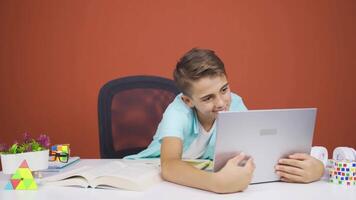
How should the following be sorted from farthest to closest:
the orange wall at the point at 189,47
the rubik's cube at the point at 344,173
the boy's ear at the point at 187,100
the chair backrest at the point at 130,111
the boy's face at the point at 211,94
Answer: the orange wall at the point at 189,47, the chair backrest at the point at 130,111, the boy's ear at the point at 187,100, the boy's face at the point at 211,94, the rubik's cube at the point at 344,173

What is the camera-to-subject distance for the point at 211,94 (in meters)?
1.38

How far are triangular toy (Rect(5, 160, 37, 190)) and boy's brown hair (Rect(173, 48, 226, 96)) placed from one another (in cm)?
55

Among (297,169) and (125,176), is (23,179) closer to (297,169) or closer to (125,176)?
(125,176)

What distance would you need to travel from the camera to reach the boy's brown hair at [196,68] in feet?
4.57

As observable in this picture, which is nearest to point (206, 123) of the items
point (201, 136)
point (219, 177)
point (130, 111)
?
point (201, 136)

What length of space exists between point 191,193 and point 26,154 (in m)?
0.47

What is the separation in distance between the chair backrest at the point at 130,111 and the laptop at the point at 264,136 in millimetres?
787

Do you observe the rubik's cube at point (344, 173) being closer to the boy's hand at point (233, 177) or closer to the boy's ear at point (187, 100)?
the boy's hand at point (233, 177)

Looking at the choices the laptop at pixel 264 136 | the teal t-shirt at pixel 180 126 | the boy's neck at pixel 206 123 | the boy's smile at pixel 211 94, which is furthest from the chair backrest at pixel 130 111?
the laptop at pixel 264 136

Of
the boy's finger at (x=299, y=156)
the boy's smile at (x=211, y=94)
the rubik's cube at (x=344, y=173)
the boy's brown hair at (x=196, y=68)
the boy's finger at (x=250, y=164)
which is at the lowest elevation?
the rubik's cube at (x=344, y=173)

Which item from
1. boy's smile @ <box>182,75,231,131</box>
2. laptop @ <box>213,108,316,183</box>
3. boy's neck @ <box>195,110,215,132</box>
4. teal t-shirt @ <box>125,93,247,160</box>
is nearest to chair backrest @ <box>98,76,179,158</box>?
teal t-shirt @ <box>125,93,247,160</box>

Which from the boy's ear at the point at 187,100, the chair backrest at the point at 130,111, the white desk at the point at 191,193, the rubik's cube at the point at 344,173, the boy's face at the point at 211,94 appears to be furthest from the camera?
the chair backrest at the point at 130,111

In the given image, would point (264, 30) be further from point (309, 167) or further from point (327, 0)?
point (309, 167)

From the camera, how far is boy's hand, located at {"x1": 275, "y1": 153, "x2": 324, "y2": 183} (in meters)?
1.17
